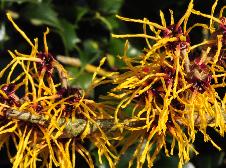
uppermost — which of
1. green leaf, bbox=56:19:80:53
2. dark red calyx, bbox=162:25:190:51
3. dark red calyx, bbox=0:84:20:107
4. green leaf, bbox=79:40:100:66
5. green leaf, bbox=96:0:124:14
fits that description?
green leaf, bbox=96:0:124:14

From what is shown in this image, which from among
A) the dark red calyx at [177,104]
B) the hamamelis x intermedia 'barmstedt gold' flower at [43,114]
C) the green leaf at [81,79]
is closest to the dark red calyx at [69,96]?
the hamamelis x intermedia 'barmstedt gold' flower at [43,114]

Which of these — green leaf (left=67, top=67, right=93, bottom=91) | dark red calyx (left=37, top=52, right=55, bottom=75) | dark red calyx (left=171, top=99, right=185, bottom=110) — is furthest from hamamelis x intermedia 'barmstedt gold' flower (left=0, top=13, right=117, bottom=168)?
green leaf (left=67, top=67, right=93, bottom=91)

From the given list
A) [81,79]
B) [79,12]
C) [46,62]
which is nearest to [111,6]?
[79,12]

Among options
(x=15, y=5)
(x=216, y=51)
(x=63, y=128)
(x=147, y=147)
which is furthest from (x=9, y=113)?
(x=15, y=5)

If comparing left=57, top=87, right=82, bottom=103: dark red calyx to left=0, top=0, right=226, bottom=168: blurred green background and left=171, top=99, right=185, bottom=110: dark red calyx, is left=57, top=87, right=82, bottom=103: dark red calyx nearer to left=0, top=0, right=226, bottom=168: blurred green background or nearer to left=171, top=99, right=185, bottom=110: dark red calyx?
left=171, top=99, right=185, bottom=110: dark red calyx

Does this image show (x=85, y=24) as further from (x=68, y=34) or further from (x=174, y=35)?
(x=174, y=35)

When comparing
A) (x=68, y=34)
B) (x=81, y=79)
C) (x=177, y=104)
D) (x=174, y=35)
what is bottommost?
(x=177, y=104)
